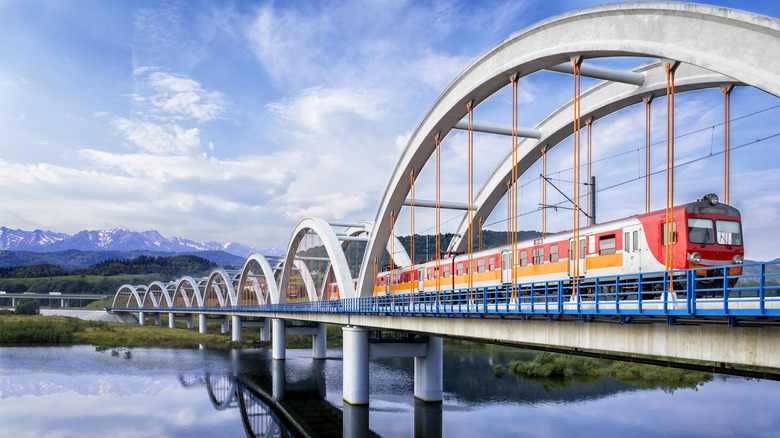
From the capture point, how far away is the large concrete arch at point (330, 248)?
43781 mm

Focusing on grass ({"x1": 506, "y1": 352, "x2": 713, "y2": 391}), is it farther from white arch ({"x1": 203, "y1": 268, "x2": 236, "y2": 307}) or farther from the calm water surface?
white arch ({"x1": 203, "y1": 268, "x2": 236, "y2": 307})

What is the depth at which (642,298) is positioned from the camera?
59.1 ft

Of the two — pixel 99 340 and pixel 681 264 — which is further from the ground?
pixel 681 264

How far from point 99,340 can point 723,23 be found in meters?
83.3

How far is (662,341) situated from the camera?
1309 cm

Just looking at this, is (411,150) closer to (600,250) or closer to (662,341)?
(600,250)

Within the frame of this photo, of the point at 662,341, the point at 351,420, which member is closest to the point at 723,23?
the point at 662,341

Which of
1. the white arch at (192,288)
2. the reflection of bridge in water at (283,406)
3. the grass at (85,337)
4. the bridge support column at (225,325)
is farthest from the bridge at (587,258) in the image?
the white arch at (192,288)

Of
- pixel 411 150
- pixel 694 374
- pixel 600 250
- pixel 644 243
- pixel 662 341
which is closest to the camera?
pixel 662 341

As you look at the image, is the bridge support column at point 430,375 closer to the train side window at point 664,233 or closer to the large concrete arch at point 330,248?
the large concrete arch at point 330,248

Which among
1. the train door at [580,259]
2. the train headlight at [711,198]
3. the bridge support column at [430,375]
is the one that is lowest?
the bridge support column at [430,375]

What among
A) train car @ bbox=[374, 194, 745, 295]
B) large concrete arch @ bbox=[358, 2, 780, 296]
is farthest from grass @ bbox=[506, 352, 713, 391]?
large concrete arch @ bbox=[358, 2, 780, 296]

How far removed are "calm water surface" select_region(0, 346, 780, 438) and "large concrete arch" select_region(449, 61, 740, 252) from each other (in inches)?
410

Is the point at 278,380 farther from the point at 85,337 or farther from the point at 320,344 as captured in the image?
the point at 85,337
